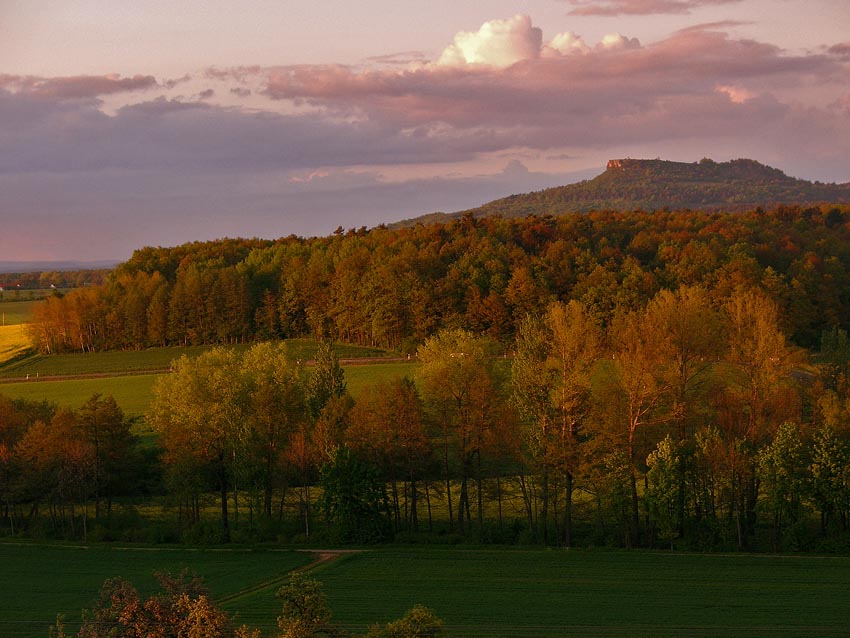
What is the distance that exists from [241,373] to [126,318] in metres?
62.9

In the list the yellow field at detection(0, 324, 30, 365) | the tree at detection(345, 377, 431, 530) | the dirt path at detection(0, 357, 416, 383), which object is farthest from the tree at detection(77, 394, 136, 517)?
the yellow field at detection(0, 324, 30, 365)

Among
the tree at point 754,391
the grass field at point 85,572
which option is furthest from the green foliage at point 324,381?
the tree at point 754,391

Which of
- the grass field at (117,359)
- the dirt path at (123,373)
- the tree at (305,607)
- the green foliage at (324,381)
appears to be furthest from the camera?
the grass field at (117,359)

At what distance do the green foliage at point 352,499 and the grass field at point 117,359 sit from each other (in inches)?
1821

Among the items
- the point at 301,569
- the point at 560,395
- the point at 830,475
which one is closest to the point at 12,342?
the point at 301,569

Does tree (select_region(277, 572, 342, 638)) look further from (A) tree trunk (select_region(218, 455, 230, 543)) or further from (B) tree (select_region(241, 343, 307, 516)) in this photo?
(B) tree (select_region(241, 343, 307, 516))

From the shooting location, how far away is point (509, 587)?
34.0m

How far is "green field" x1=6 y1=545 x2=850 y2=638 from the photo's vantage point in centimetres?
2912

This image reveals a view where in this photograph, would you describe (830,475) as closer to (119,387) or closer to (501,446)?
(501,446)

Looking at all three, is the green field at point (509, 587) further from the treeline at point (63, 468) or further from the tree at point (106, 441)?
the tree at point (106, 441)

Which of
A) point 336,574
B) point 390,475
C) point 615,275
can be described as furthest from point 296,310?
point 336,574

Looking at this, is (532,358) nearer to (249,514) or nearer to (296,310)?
(249,514)

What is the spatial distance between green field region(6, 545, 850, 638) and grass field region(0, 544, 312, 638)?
64 millimetres

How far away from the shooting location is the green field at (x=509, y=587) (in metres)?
29.1
